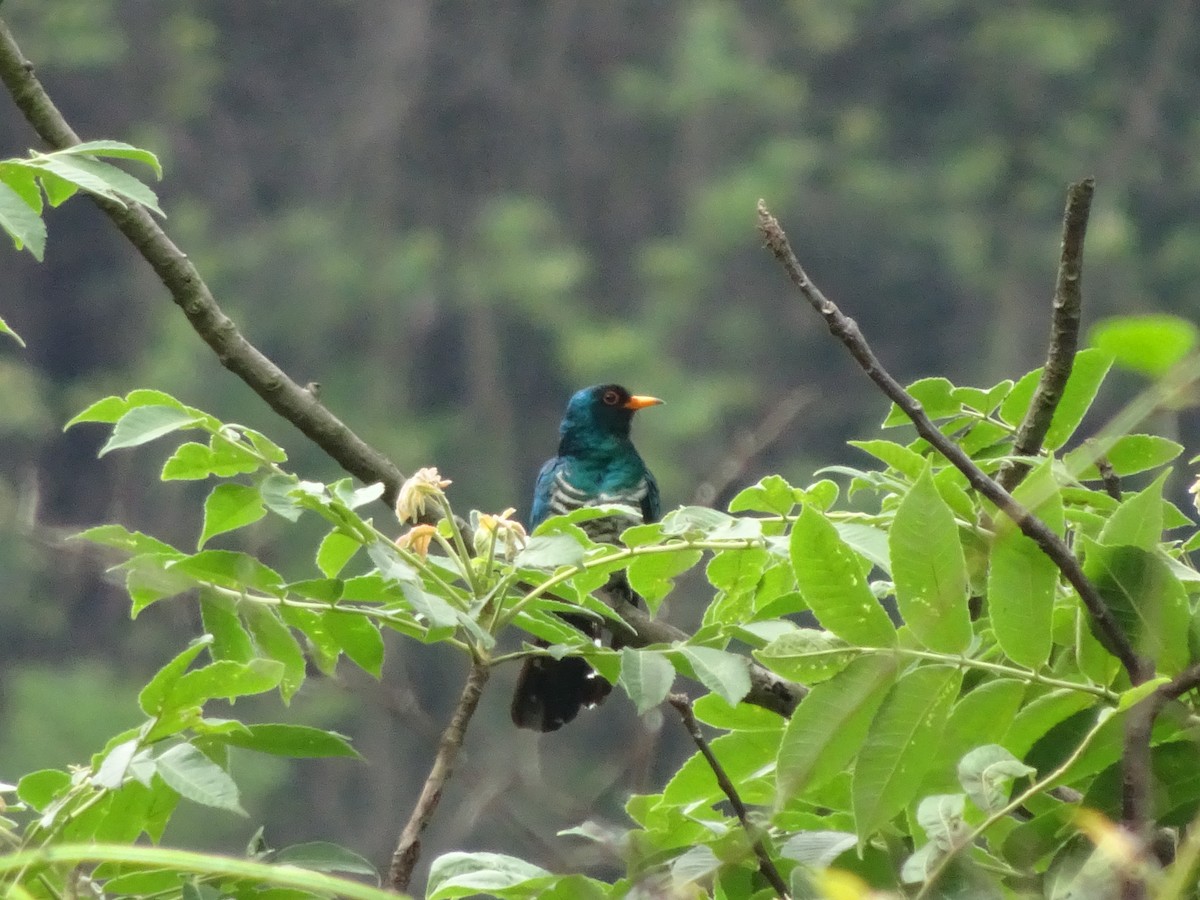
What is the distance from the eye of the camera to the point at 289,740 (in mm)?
970

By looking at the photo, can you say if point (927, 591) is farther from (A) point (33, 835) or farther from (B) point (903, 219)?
(B) point (903, 219)

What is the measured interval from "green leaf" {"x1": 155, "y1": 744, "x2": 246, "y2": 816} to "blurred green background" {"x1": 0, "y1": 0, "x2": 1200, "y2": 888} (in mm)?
12016

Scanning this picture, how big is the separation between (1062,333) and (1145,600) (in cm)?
28

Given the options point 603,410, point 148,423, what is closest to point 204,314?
point 148,423

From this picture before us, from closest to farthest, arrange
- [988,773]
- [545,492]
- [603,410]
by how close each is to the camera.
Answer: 1. [988,773]
2. [545,492]
3. [603,410]

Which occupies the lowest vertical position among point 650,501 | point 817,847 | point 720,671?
point 817,847

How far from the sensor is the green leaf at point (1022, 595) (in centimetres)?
90

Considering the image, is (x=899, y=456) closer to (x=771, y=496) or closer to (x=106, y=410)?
(x=771, y=496)

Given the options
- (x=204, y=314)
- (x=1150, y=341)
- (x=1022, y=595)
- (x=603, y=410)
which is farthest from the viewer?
(x=603, y=410)

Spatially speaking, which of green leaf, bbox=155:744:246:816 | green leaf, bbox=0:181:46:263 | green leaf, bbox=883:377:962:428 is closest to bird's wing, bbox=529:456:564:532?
green leaf, bbox=883:377:962:428

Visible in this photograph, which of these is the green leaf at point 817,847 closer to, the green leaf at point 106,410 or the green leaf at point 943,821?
the green leaf at point 943,821

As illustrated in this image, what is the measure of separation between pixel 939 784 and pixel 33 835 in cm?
47

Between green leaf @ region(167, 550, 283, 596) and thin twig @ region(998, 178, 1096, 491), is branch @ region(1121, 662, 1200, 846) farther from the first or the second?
green leaf @ region(167, 550, 283, 596)

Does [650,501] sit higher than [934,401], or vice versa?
[650,501]
